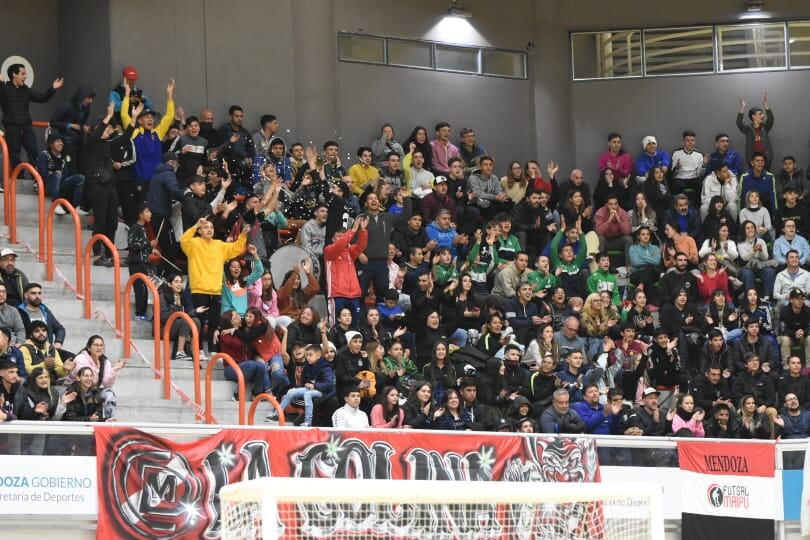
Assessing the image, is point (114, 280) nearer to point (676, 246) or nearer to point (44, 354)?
point (44, 354)

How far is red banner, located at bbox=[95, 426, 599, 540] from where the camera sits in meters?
13.1

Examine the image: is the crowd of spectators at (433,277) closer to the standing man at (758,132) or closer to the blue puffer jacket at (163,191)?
the blue puffer jacket at (163,191)

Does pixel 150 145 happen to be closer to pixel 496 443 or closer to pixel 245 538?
pixel 496 443

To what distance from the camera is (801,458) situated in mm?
15695

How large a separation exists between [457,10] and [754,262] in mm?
7451

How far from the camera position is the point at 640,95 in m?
26.7

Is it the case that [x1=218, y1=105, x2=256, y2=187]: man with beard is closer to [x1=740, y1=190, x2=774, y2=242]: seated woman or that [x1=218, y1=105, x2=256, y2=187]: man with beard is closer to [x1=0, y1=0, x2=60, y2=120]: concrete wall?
[x1=0, y1=0, x2=60, y2=120]: concrete wall

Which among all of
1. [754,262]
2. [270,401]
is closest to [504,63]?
[754,262]

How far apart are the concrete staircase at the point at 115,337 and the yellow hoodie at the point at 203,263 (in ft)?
2.69

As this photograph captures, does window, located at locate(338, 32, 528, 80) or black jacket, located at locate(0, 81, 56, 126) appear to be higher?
window, located at locate(338, 32, 528, 80)

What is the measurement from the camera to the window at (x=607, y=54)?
26891 mm

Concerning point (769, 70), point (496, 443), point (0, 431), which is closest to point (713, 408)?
point (496, 443)

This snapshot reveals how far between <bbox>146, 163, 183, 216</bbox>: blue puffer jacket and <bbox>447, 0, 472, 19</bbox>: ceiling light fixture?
845 centimetres

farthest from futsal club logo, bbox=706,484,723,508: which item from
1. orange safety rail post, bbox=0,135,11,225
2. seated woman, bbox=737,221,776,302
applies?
orange safety rail post, bbox=0,135,11,225
